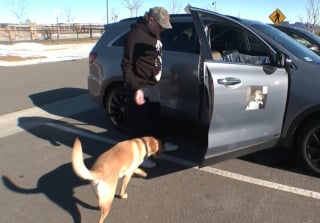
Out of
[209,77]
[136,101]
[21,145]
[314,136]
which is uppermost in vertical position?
[209,77]

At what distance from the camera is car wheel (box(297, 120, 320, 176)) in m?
3.99

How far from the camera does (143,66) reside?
391 centimetres

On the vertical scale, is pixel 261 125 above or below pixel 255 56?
below

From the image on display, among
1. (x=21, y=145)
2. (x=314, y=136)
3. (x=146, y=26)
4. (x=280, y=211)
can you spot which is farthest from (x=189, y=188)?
(x=21, y=145)

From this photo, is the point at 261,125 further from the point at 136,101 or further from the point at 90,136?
the point at 90,136

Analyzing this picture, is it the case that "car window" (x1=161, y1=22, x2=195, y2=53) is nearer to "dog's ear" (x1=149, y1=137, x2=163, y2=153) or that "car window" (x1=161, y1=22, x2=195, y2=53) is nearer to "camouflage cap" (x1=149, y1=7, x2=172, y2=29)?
"camouflage cap" (x1=149, y1=7, x2=172, y2=29)

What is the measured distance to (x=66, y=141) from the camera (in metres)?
5.39

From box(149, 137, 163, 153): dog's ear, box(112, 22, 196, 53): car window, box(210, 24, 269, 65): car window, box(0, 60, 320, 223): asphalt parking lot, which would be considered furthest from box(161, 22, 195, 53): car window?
box(149, 137, 163, 153): dog's ear

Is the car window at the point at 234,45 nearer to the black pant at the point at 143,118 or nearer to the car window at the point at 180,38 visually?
the car window at the point at 180,38

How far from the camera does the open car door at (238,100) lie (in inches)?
145

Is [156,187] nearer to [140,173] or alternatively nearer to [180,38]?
[140,173]

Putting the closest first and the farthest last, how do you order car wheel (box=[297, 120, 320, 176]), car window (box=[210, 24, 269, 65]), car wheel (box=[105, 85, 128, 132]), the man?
the man → car wheel (box=[297, 120, 320, 176]) → car window (box=[210, 24, 269, 65]) → car wheel (box=[105, 85, 128, 132])

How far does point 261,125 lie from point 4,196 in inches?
110

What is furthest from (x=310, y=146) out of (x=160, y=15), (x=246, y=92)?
(x=160, y=15)
